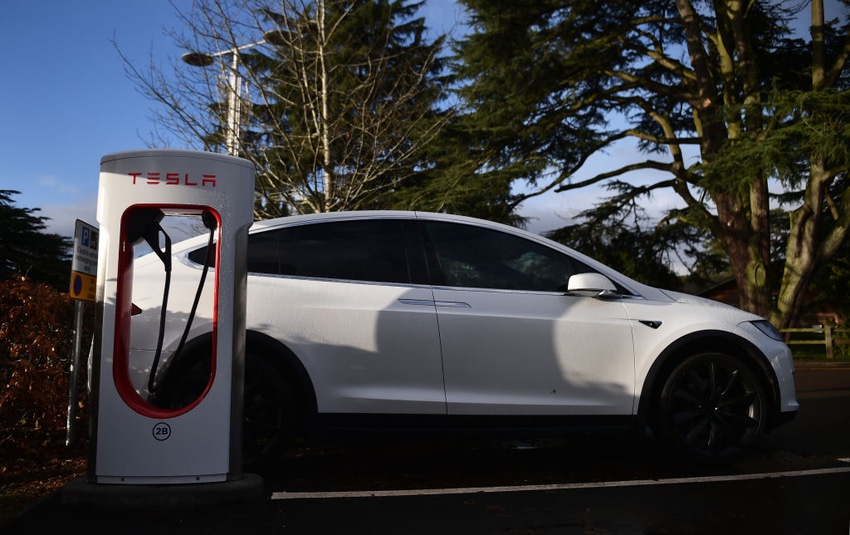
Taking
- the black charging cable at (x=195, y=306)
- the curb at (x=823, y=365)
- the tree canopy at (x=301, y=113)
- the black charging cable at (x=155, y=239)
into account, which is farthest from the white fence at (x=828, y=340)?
the black charging cable at (x=155, y=239)

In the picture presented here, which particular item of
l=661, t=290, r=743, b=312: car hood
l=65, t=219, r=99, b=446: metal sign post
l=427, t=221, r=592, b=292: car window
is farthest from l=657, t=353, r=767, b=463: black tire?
l=65, t=219, r=99, b=446: metal sign post

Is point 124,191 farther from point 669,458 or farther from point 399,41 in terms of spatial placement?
point 399,41

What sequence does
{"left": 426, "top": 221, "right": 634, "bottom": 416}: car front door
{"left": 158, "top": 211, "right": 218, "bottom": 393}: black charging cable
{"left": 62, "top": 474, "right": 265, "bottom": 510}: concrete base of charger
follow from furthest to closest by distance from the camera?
1. {"left": 426, "top": 221, "right": 634, "bottom": 416}: car front door
2. {"left": 158, "top": 211, "right": 218, "bottom": 393}: black charging cable
3. {"left": 62, "top": 474, "right": 265, "bottom": 510}: concrete base of charger

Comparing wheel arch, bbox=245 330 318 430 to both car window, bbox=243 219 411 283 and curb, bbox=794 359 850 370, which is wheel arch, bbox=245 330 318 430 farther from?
curb, bbox=794 359 850 370

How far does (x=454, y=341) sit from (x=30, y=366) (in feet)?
10.2

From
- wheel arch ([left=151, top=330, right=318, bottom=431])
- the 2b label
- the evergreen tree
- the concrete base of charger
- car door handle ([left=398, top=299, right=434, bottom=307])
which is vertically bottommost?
→ the concrete base of charger

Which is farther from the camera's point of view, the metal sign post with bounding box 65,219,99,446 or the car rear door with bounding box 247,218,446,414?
the metal sign post with bounding box 65,219,99,446

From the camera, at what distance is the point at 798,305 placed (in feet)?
63.3

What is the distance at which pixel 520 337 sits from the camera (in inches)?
199

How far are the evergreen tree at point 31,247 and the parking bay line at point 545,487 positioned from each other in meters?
13.7

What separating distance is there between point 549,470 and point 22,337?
154 inches

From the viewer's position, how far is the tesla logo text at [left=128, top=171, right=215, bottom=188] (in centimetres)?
421

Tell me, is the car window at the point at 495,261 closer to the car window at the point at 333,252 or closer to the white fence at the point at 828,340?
the car window at the point at 333,252

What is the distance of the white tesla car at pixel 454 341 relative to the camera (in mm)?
4777
